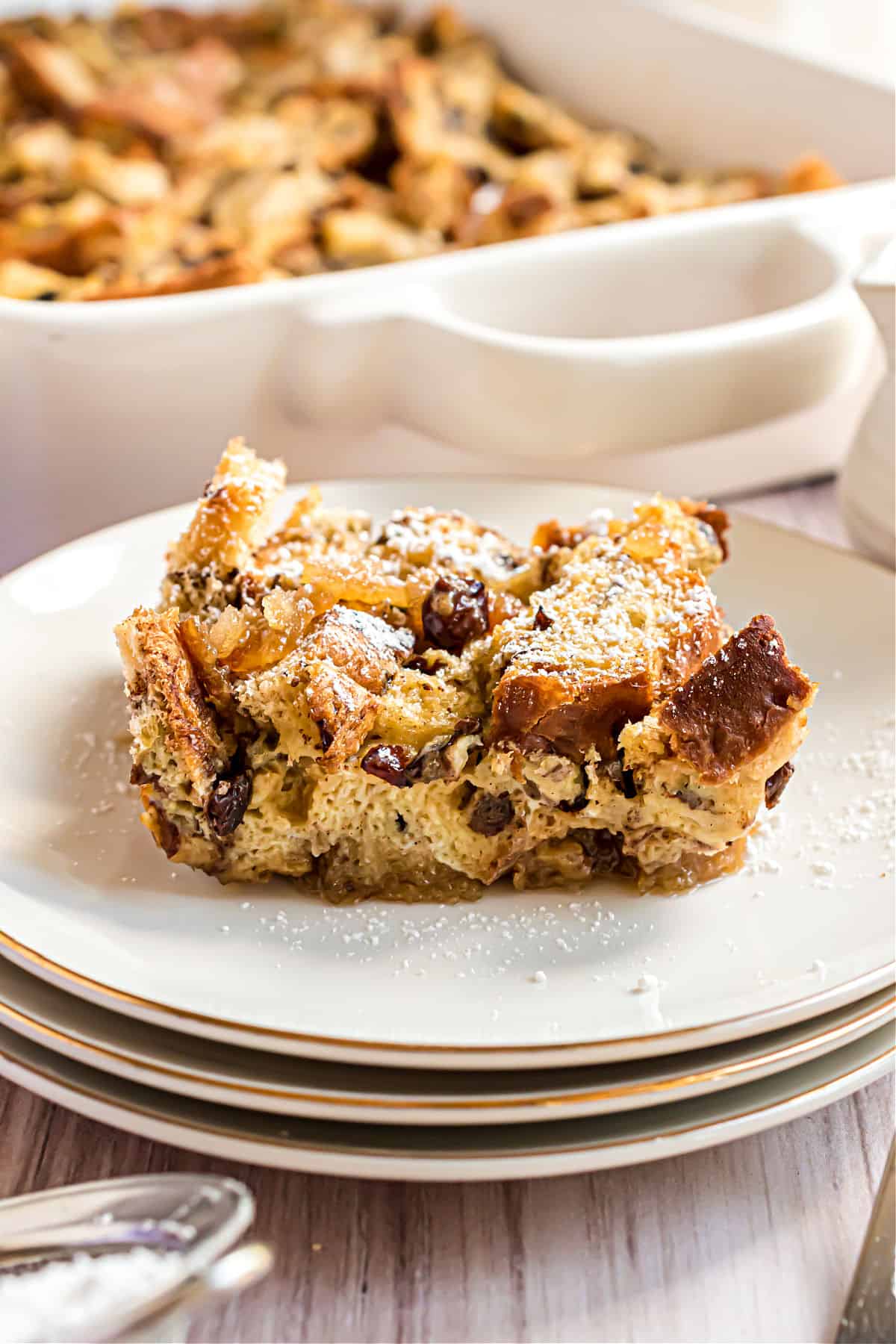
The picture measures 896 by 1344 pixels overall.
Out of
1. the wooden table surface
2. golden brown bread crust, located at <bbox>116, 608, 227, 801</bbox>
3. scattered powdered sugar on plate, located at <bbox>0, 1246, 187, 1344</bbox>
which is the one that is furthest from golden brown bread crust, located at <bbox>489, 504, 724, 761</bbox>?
scattered powdered sugar on plate, located at <bbox>0, 1246, 187, 1344</bbox>

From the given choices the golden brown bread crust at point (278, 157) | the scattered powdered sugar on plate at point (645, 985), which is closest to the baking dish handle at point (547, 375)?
the golden brown bread crust at point (278, 157)

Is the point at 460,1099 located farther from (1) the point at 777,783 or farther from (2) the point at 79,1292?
(1) the point at 777,783

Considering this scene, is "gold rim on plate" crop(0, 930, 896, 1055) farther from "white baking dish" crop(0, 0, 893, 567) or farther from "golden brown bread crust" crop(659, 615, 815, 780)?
"white baking dish" crop(0, 0, 893, 567)

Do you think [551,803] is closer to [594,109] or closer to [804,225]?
[804,225]

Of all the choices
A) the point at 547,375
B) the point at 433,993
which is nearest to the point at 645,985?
the point at 433,993

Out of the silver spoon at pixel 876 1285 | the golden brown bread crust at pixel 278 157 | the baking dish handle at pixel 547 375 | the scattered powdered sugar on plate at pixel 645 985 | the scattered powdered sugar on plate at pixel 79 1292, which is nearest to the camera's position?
the scattered powdered sugar on plate at pixel 79 1292

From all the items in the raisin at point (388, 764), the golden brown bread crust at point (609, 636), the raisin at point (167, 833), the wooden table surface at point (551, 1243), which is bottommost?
the wooden table surface at point (551, 1243)

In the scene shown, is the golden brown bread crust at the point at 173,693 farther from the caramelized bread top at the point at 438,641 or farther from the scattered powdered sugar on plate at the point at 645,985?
the scattered powdered sugar on plate at the point at 645,985

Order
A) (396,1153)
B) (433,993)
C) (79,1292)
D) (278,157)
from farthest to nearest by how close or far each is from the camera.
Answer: (278,157), (433,993), (396,1153), (79,1292)
